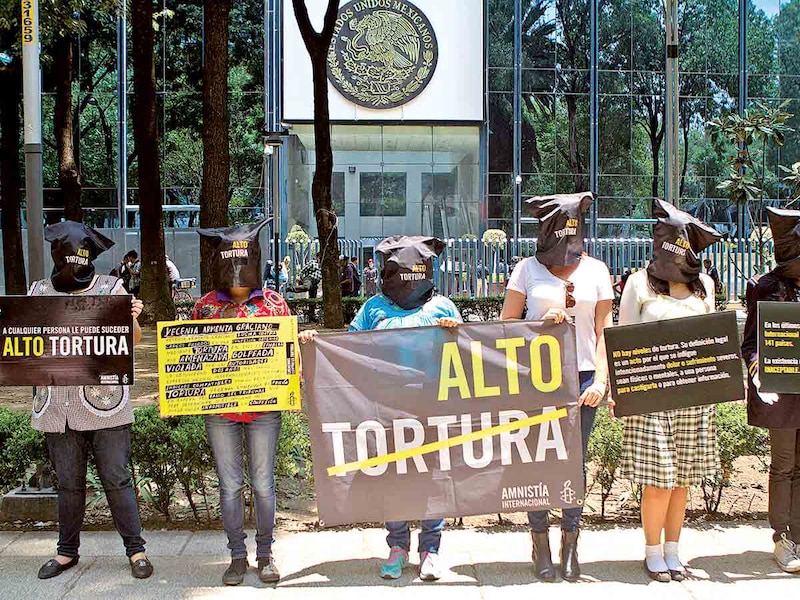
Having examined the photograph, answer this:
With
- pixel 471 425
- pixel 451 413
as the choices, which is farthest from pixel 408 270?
pixel 471 425

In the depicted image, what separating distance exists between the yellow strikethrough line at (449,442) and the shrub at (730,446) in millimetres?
1775

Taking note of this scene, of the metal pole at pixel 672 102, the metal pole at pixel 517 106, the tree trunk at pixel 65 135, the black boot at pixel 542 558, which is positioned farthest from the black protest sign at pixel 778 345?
the metal pole at pixel 517 106

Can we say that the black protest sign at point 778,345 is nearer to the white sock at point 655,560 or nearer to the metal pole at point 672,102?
the white sock at point 655,560

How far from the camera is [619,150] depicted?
3794 cm

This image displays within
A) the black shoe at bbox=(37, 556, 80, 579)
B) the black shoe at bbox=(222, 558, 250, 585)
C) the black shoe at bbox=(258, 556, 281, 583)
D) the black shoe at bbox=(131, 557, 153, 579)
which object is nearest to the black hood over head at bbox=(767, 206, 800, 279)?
the black shoe at bbox=(258, 556, 281, 583)

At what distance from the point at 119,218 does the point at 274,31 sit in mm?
9758

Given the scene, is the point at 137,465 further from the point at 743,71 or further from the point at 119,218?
the point at 743,71

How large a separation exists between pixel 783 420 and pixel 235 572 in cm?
337

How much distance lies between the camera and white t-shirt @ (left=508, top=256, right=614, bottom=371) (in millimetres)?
5250

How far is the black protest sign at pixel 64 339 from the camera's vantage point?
17.3ft

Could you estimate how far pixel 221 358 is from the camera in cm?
524

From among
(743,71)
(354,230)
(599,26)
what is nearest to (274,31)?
(354,230)

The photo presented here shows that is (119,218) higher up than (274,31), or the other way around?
(274,31)

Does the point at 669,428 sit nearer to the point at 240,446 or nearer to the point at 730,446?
the point at 730,446
